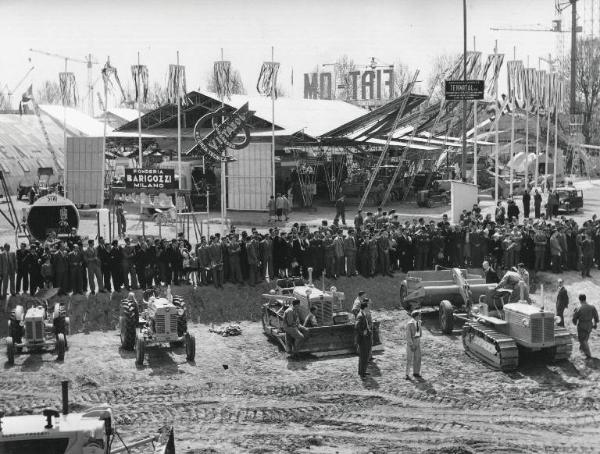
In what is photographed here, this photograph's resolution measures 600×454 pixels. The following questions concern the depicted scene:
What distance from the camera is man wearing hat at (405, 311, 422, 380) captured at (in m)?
17.6

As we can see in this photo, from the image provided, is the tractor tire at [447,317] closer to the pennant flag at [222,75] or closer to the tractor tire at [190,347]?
the tractor tire at [190,347]

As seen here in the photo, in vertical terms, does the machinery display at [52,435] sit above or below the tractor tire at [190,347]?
above

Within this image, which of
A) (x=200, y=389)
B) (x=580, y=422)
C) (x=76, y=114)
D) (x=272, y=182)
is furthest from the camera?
(x=76, y=114)

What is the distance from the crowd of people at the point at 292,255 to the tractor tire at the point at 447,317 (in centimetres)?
425

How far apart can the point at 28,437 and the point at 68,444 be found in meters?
0.42

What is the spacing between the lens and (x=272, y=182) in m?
37.2

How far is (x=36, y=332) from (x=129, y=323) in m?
1.87

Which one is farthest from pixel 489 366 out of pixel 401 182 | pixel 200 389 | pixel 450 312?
pixel 401 182

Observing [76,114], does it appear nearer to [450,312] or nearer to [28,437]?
[450,312]

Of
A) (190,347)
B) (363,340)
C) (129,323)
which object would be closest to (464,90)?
(363,340)

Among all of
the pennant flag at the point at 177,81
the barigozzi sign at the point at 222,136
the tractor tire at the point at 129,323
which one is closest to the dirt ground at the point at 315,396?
the tractor tire at the point at 129,323

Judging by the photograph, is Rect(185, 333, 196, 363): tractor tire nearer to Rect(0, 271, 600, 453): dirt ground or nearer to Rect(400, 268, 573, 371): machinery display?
Rect(0, 271, 600, 453): dirt ground

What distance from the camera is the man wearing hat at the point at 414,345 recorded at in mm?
17594

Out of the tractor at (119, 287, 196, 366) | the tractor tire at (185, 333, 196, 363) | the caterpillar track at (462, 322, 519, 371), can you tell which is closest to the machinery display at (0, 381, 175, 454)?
the tractor at (119, 287, 196, 366)
